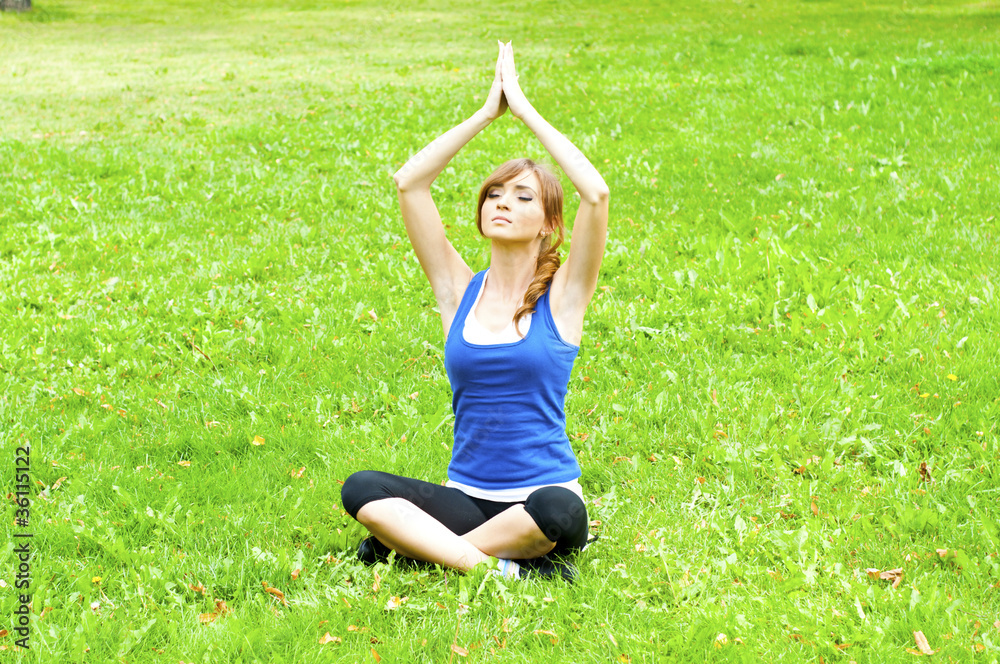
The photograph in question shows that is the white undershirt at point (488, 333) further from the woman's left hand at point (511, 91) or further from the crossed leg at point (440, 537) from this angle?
the woman's left hand at point (511, 91)

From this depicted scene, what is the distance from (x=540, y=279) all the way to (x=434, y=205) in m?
0.56

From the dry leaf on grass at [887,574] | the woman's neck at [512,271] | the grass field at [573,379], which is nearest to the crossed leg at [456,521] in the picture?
the grass field at [573,379]

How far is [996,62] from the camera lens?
12773 millimetres

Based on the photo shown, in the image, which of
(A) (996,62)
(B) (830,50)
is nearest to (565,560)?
(A) (996,62)

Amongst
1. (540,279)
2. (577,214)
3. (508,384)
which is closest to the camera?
(577,214)

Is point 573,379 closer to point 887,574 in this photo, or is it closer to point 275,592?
point 887,574

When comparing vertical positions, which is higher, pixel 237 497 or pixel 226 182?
pixel 226 182

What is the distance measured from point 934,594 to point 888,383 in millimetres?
2043

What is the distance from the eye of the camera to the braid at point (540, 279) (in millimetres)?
3598

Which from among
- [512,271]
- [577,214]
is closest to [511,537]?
[512,271]

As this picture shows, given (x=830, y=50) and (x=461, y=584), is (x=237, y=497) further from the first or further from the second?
(x=830, y=50)

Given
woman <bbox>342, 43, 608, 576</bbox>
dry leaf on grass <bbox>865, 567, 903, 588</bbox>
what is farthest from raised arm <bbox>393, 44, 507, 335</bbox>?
dry leaf on grass <bbox>865, 567, 903, 588</bbox>

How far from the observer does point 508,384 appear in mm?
3543

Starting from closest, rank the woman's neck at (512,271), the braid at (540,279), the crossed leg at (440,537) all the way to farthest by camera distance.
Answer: the crossed leg at (440,537) → the braid at (540,279) → the woman's neck at (512,271)
